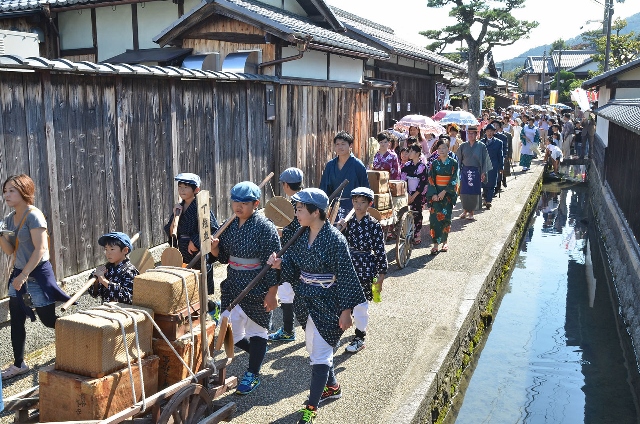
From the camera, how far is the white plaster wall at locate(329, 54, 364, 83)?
43.2 ft

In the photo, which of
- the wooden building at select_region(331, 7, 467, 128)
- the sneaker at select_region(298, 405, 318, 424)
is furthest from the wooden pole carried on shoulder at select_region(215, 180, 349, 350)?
the wooden building at select_region(331, 7, 467, 128)

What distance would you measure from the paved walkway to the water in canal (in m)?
Result: 0.90

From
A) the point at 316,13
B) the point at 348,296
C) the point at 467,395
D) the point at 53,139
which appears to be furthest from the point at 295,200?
the point at 316,13

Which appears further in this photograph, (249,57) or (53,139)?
(249,57)

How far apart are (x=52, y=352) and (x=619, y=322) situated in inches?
326

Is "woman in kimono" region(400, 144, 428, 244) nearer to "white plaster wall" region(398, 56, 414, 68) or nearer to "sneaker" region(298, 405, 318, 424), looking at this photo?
"sneaker" region(298, 405, 318, 424)

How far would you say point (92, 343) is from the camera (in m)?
3.78

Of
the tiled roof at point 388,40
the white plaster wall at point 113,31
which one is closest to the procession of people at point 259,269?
the white plaster wall at point 113,31

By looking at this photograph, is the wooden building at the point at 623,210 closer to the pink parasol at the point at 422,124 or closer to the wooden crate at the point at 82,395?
the pink parasol at the point at 422,124

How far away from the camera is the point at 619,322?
9867 millimetres

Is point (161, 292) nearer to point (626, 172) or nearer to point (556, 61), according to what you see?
point (626, 172)

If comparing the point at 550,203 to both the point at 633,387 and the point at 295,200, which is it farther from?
the point at 295,200

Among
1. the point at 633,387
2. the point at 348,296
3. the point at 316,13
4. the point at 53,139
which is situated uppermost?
the point at 316,13

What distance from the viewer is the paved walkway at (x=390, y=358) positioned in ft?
16.6
